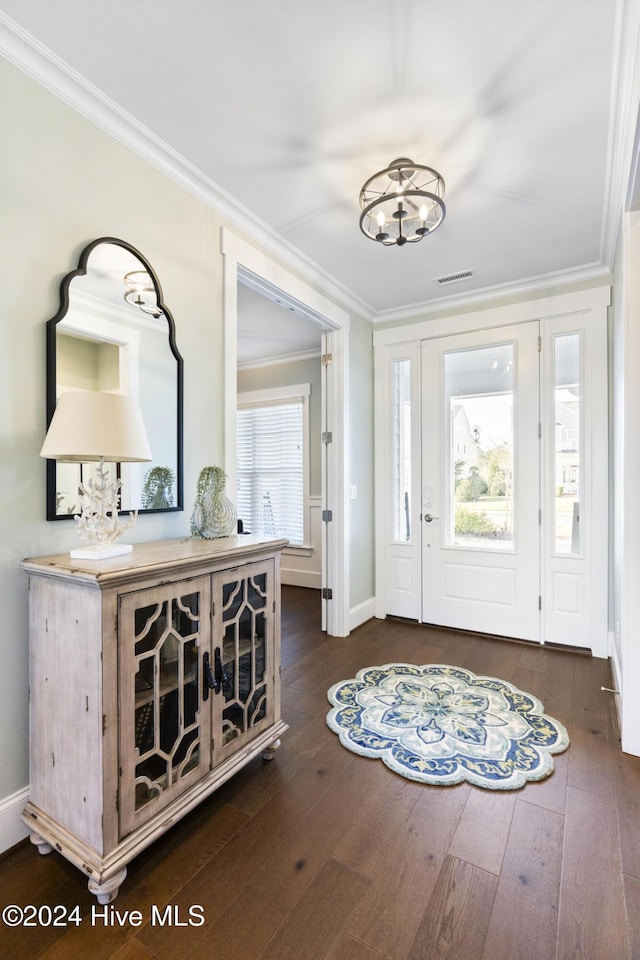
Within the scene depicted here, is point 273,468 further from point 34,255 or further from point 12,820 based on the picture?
point 12,820

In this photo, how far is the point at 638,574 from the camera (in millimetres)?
2002

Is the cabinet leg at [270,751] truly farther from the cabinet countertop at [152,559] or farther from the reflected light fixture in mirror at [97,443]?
the reflected light fixture in mirror at [97,443]

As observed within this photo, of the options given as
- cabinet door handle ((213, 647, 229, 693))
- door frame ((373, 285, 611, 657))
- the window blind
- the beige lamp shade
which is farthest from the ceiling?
the window blind

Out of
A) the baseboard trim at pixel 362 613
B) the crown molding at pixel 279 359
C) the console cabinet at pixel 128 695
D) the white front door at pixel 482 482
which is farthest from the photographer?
the crown molding at pixel 279 359

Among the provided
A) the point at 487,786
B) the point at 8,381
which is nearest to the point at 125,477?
the point at 8,381

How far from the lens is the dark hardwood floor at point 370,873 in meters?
1.18

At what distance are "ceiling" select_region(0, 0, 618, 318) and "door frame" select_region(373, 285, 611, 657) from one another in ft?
2.35

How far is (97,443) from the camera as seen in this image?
1389mm

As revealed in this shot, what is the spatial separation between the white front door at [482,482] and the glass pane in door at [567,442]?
0.13 m

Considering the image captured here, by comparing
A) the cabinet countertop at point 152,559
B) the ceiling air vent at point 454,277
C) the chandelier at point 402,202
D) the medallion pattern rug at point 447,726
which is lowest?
the medallion pattern rug at point 447,726

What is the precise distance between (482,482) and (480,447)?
10.7 inches

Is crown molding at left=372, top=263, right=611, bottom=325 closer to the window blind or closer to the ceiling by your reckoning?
the ceiling

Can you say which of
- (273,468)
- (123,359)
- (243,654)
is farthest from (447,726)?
(273,468)

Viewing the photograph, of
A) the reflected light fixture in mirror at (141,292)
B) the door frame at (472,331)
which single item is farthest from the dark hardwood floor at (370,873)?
the reflected light fixture in mirror at (141,292)
